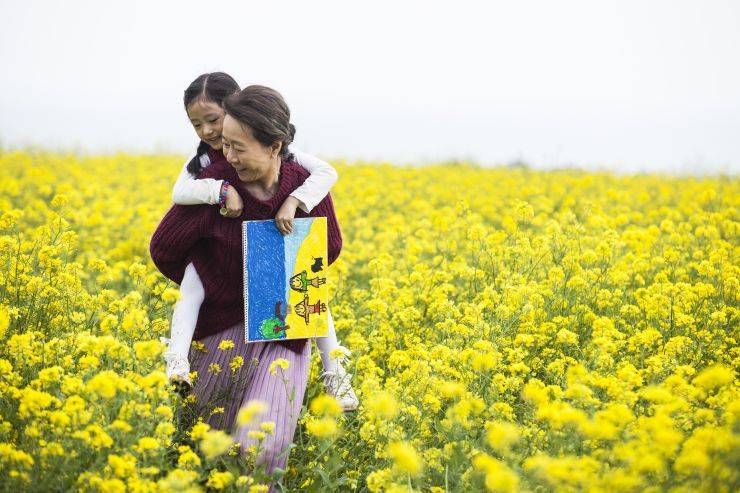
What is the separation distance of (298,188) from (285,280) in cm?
43

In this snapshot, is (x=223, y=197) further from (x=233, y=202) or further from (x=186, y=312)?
(x=186, y=312)

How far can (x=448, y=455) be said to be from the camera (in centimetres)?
271

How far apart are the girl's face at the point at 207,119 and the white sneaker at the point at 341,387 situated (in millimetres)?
1214

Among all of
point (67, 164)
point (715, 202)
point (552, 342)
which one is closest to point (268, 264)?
point (552, 342)

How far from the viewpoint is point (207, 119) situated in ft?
10.5

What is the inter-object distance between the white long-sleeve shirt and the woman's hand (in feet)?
0.15

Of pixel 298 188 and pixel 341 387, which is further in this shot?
pixel 341 387

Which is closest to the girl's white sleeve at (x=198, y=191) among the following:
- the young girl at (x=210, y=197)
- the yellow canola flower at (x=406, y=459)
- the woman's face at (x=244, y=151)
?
the young girl at (x=210, y=197)

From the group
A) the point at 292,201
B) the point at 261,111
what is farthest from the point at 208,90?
the point at 292,201

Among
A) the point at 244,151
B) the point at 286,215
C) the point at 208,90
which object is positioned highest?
the point at 208,90

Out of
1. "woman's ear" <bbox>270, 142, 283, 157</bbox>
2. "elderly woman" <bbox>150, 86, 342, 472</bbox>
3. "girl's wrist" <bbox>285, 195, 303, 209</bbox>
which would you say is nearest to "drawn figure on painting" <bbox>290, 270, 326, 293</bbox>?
"elderly woman" <bbox>150, 86, 342, 472</bbox>

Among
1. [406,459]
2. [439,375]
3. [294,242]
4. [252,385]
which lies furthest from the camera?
[439,375]

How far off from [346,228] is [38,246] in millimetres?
3766

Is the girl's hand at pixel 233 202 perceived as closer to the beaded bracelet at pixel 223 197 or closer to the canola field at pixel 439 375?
the beaded bracelet at pixel 223 197
